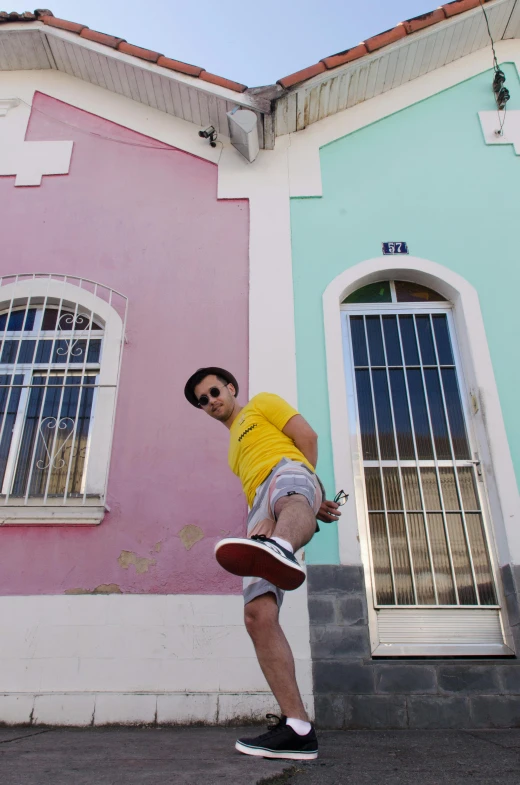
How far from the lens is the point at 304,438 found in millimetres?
2648

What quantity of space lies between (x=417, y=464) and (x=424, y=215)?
2.30m

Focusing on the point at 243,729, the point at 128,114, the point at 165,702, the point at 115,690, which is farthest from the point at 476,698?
the point at 128,114

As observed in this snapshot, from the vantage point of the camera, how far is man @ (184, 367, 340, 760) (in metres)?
1.97

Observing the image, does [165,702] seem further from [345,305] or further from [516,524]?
[345,305]

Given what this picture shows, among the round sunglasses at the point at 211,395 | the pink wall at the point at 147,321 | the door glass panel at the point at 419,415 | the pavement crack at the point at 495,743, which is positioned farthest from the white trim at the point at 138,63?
the pavement crack at the point at 495,743

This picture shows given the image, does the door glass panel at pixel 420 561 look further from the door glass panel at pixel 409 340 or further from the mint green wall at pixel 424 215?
the door glass panel at pixel 409 340

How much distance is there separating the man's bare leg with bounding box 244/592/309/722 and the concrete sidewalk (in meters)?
0.19

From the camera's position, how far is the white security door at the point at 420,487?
12.8 feet

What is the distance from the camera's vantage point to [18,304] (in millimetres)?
4938

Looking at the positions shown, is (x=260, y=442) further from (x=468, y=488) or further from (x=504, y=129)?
(x=504, y=129)

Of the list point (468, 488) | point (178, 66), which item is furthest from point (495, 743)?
point (178, 66)

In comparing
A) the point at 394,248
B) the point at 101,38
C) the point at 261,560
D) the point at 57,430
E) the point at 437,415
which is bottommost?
the point at 261,560

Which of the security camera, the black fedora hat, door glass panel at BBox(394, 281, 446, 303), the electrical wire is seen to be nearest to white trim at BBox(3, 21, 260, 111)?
the security camera

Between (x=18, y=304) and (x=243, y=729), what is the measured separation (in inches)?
146
